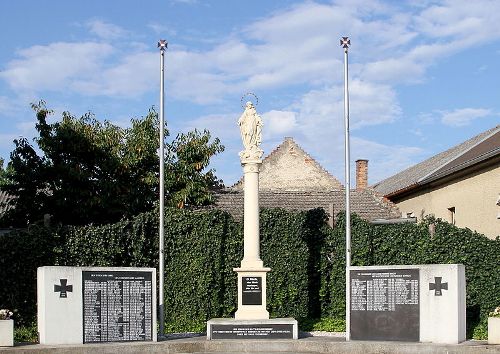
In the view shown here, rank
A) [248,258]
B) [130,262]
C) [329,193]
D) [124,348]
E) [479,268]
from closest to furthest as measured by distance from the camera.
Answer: [124,348] → [248,258] → [479,268] → [130,262] → [329,193]

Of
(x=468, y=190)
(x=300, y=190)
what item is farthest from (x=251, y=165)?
(x=300, y=190)

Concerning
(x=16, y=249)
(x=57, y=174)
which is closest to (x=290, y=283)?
(x=16, y=249)

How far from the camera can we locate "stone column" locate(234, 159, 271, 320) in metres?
17.8

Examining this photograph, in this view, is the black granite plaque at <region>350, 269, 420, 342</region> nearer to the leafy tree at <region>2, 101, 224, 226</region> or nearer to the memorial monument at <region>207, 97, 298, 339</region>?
the memorial monument at <region>207, 97, 298, 339</region>

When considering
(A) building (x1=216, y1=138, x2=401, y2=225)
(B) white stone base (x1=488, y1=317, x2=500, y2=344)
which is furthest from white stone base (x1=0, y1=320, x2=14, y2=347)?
(B) white stone base (x1=488, y1=317, x2=500, y2=344)

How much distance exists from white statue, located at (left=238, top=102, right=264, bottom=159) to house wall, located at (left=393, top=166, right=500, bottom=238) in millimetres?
7685

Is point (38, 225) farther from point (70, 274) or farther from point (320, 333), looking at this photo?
point (320, 333)

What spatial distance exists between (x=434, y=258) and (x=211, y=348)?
6.39 metres

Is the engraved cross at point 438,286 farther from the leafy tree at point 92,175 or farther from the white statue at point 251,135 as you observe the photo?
the leafy tree at point 92,175

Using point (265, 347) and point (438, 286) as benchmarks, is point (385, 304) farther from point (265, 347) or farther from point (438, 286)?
point (265, 347)

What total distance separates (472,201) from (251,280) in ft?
37.4

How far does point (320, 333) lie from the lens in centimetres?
1905

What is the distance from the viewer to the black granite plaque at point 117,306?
16.3 metres

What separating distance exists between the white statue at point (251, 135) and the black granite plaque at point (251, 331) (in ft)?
12.9
